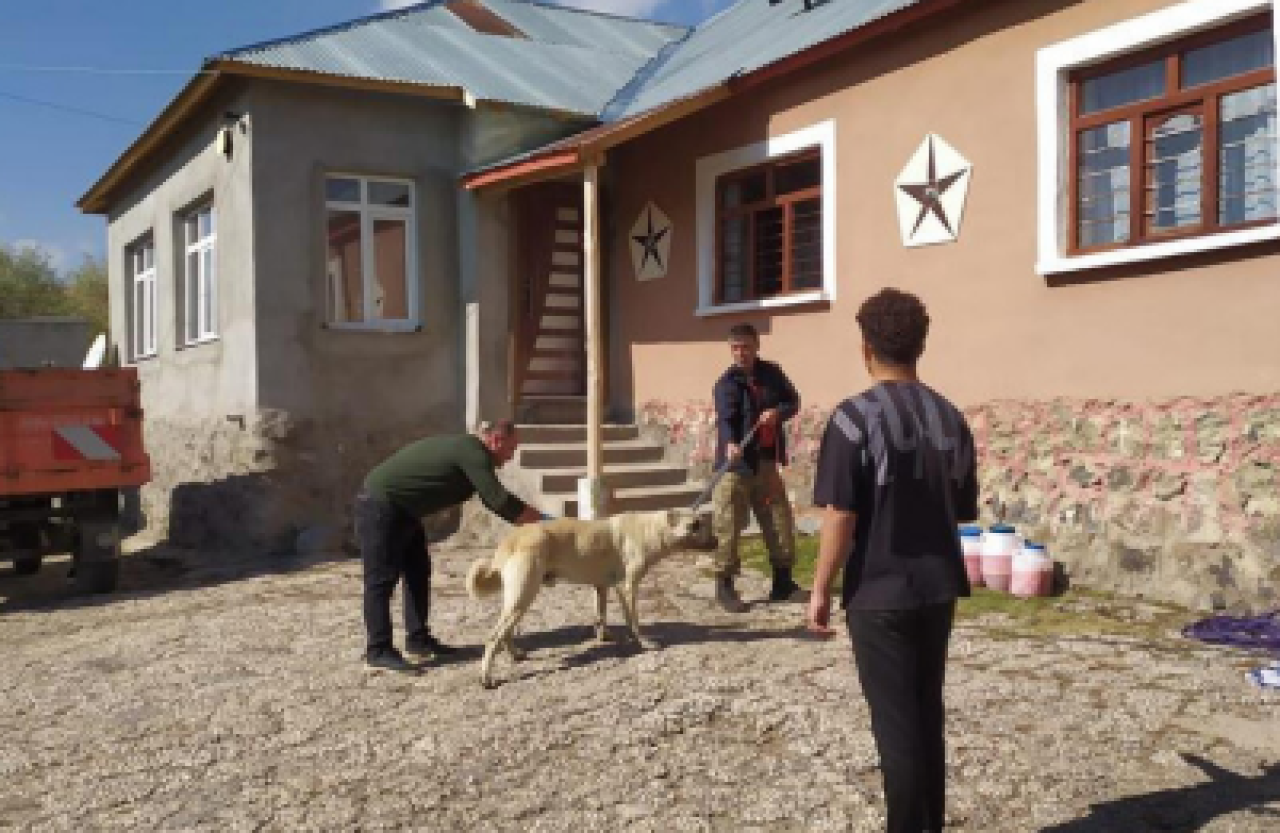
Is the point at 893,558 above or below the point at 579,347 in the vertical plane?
below

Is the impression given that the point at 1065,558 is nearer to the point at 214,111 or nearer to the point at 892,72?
the point at 892,72

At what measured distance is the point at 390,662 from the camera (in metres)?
5.61

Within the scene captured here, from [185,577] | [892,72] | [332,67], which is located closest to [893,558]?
[892,72]

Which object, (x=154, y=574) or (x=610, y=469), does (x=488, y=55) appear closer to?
(x=610, y=469)

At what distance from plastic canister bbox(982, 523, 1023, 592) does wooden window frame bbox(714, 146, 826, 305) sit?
3.11m

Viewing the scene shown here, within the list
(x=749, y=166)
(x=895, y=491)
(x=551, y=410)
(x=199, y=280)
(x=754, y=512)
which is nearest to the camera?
(x=895, y=491)

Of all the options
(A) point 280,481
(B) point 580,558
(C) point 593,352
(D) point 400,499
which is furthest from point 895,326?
(A) point 280,481

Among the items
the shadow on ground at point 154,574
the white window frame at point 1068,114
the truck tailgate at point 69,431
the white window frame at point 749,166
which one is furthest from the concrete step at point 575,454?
the white window frame at point 1068,114

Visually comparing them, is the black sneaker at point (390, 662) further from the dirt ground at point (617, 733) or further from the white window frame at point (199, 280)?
the white window frame at point (199, 280)

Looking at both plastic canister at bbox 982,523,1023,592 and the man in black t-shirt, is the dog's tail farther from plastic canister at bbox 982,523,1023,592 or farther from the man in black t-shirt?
plastic canister at bbox 982,523,1023,592

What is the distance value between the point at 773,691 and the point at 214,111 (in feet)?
32.3

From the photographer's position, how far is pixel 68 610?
26.8 ft

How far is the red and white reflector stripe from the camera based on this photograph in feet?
26.9

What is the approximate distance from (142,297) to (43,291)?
3100 centimetres
